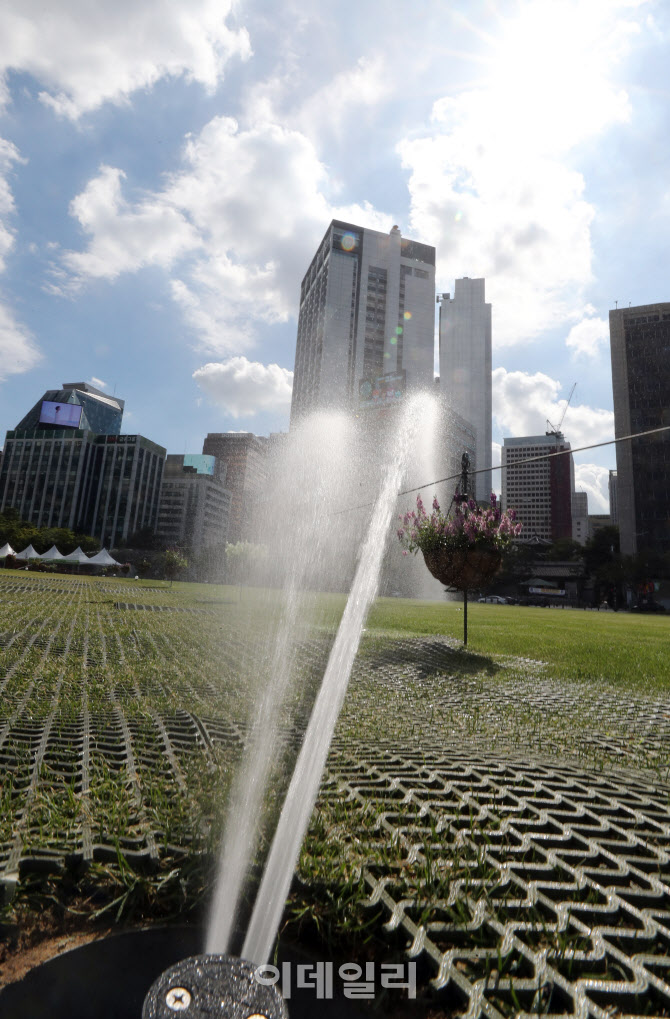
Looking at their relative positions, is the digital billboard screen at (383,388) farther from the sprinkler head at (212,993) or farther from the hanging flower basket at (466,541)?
the sprinkler head at (212,993)

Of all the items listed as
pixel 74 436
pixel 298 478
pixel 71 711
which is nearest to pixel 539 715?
pixel 71 711

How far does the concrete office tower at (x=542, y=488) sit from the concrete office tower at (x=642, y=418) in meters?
70.6

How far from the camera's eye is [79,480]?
13850 cm

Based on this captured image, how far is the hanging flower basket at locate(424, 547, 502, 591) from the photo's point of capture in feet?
31.3

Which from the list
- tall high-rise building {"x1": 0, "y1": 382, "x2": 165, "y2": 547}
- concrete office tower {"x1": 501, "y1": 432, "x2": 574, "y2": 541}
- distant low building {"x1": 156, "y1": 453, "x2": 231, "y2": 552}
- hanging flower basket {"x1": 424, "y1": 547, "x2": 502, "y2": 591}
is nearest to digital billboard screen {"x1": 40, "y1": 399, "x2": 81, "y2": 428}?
tall high-rise building {"x1": 0, "y1": 382, "x2": 165, "y2": 547}

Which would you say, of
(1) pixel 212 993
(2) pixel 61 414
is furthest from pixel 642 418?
(2) pixel 61 414

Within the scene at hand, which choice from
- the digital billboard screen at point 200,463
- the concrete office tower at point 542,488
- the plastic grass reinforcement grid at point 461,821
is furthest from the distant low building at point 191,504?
the plastic grass reinforcement grid at point 461,821

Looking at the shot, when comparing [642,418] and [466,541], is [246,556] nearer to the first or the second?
[466,541]

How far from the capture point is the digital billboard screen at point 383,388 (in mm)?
91500

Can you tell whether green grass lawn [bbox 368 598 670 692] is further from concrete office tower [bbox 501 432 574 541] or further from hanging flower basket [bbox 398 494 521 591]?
concrete office tower [bbox 501 432 574 541]

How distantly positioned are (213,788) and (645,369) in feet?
360

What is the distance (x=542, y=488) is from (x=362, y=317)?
94.4 meters

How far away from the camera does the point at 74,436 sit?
140 m

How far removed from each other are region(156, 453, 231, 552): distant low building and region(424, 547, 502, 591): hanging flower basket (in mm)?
136852
